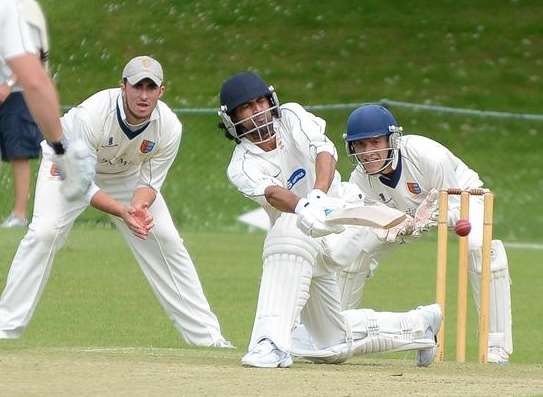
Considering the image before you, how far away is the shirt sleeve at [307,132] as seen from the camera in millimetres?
7293

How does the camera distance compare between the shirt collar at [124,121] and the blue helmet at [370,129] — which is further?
the shirt collar at [124,121]

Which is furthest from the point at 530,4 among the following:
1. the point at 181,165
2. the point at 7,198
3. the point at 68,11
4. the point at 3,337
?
the point at 3,337

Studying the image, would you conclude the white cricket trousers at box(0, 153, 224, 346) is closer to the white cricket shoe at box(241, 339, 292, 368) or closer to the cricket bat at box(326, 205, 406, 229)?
the white cricket shoe at box(241, 339, 292, 368)

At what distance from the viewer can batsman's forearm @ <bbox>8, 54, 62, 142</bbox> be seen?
6109 mm

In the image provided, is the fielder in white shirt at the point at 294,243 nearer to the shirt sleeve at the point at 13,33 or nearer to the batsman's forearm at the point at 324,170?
the batsman's forearm at the point at 324,170

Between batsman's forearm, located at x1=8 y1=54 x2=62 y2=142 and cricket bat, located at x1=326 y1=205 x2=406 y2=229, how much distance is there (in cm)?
124

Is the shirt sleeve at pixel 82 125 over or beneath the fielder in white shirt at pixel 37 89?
over

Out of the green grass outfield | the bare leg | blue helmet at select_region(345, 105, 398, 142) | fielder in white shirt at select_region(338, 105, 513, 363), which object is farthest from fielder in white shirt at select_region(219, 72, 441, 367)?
the bare leg

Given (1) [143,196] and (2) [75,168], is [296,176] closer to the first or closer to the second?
(1) [143,196]

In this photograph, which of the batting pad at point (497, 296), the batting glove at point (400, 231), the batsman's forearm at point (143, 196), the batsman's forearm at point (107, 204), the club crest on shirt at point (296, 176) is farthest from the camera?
the batting pad at point (497, 296)

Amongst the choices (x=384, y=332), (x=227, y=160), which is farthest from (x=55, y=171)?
(x=227, y=160)

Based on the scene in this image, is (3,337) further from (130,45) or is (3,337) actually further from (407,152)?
(130,45)

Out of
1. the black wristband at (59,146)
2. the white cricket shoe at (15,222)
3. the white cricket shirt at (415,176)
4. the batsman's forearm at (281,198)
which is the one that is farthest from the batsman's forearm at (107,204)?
the white cricket shoe at (15,222)

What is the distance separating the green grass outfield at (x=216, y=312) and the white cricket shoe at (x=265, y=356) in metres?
0.08
